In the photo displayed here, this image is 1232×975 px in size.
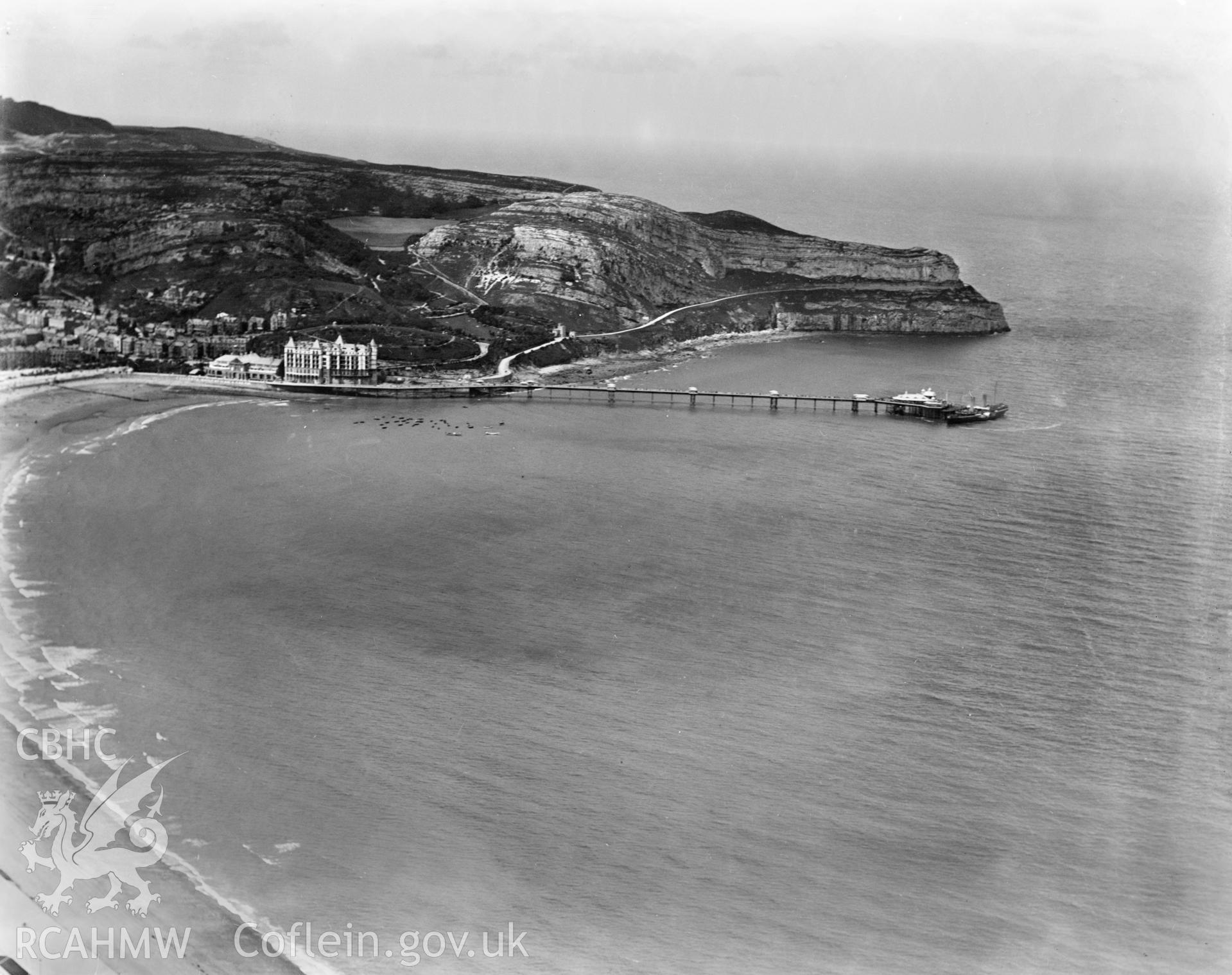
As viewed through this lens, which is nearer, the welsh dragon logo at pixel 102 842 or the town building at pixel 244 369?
the welsh dragon logo at pixel 102 842

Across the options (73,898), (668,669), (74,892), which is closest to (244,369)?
(668,669)

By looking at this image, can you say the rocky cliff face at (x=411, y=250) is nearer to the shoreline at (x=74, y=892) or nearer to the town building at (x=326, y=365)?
the town building at (x=326, y=365)

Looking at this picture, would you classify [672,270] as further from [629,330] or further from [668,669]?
[668,669]

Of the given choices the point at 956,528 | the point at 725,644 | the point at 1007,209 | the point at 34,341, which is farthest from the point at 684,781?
the point at 1007,209

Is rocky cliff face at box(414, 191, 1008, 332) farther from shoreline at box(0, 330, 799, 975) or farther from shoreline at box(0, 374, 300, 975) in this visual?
shoreline at box(0, 374, 300, 975)

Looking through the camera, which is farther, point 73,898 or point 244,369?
point 244,369

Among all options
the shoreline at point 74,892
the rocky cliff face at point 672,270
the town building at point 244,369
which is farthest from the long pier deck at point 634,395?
the shoreline at point 74,892
